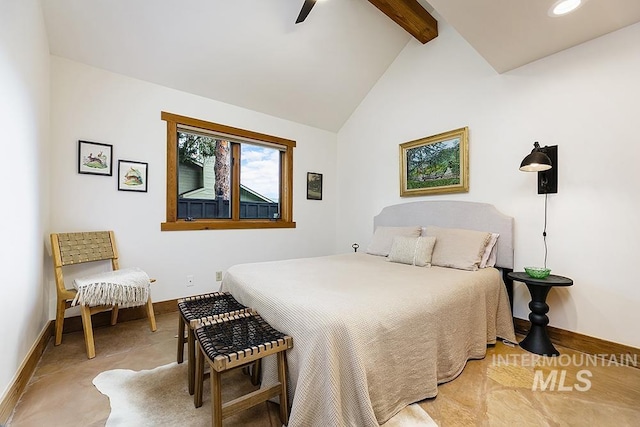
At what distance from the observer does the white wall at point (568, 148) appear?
79.8 inches

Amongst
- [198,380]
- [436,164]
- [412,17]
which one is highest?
[412,17]

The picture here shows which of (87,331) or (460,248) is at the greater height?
(460,248)

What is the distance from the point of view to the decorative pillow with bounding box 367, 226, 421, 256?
120 inches

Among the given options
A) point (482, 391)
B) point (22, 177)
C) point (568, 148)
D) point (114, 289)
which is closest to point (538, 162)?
point (568, 148)

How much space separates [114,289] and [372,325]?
1982mm

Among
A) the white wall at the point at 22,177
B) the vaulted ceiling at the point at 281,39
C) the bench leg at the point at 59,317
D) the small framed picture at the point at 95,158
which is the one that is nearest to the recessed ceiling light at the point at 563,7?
the vaulted ceiling at the point at 281,39

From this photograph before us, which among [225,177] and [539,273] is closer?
[539,273]

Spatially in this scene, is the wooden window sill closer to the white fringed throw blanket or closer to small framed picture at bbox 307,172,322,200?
small framed picture at bbox 307,172,322,200

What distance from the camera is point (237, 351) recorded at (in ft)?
4.02

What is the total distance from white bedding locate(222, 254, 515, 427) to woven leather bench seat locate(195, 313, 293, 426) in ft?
0.21

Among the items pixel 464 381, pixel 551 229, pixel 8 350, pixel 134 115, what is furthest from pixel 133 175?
pixel 551 229

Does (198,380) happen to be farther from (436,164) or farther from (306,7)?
(436,164)

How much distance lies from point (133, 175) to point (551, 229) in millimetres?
3893

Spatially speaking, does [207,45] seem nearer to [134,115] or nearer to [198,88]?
[198,88]
